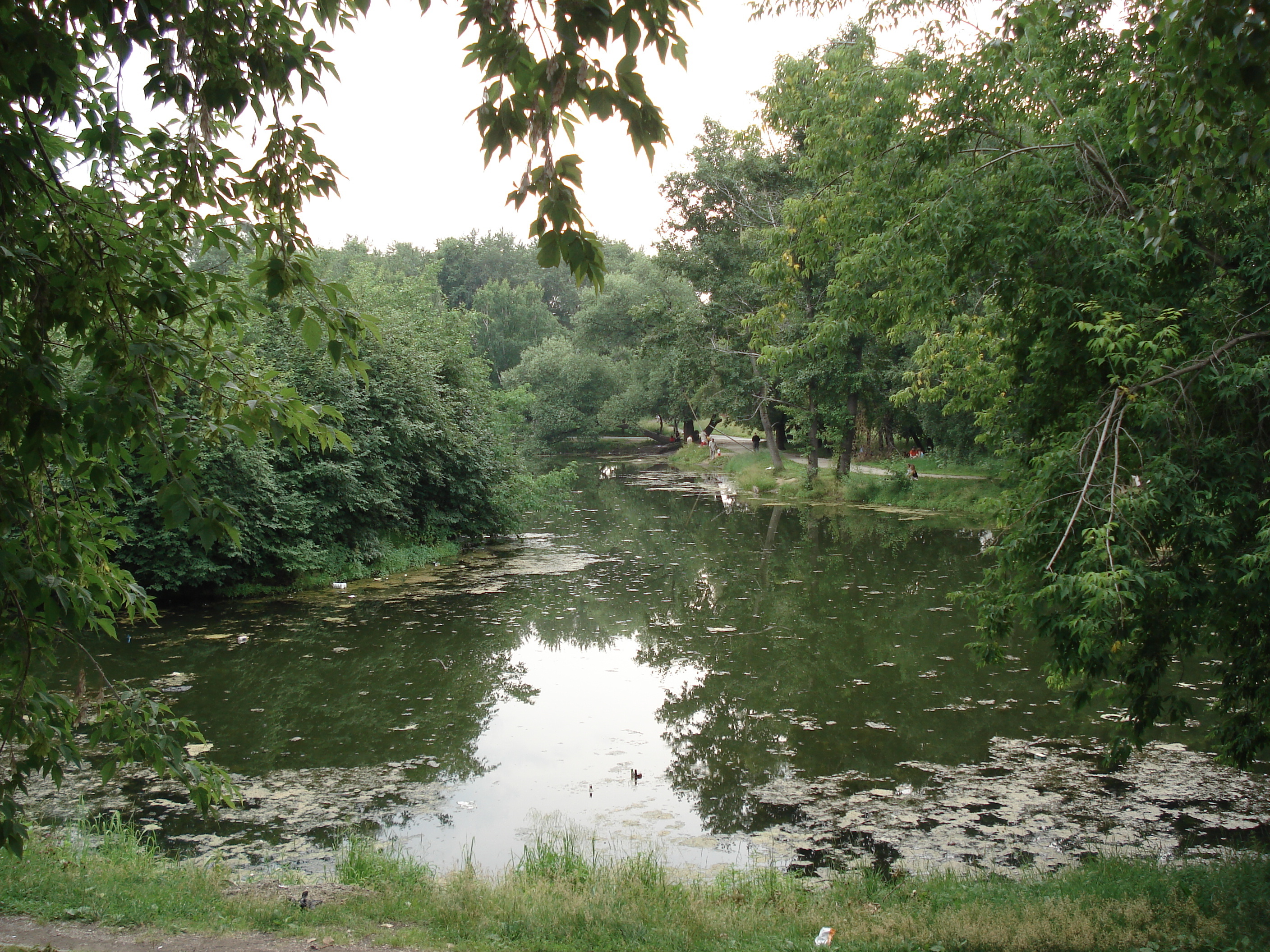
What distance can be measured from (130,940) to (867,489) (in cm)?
2955

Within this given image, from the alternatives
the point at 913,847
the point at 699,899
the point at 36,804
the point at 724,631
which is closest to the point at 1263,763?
the point at 913,847

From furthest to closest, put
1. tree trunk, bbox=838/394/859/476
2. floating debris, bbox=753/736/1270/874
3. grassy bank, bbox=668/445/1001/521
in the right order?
tree trunk, bbox=838/394/859/476 < grassy bank, bbox=668/445/1001/521 < floating debris, bbox=753/736/1270/874

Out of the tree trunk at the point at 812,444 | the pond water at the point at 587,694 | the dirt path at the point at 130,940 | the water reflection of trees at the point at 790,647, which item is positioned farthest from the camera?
the tree trunk at the point at 812,444

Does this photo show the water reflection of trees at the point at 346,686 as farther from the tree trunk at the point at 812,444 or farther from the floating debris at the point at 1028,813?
the tree trunk at the point at 812,444

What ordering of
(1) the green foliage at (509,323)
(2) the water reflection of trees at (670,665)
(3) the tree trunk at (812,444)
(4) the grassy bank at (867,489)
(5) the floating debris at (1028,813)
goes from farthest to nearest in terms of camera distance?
(1) the green foliage at (509,323), (3) the tree trunk at (812,444), (4) the grassy bank at (867,489), (2) the water reflection of trees at (670,665), (5) the floating debris at (1028,813)

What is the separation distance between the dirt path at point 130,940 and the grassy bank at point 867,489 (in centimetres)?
2327

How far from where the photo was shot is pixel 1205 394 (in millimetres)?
6566

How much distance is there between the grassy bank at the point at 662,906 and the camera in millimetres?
5195

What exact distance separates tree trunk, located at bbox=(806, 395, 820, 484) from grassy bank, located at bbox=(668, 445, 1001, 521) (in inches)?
8.8

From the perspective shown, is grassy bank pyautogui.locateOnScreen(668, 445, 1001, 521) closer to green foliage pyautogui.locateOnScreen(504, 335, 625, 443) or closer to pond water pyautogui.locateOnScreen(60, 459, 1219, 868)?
pond water pyautogui.locateOnScreen(60, 459, 1219, 868)

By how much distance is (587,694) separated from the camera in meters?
12.4

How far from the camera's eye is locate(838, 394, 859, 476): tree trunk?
3444 cm

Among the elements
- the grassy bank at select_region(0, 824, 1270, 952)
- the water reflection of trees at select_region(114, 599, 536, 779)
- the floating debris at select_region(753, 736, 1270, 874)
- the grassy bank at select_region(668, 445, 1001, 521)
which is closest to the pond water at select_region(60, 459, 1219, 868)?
the water reflection of trees at select_region(114, 599, 536, 779)

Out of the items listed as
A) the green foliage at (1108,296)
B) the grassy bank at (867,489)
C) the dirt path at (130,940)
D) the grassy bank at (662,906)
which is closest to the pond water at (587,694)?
the grassy bank at (662,906)
